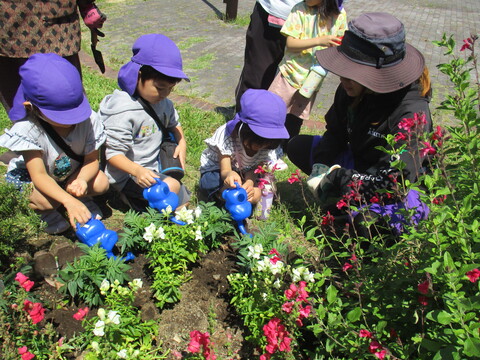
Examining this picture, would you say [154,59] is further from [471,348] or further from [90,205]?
[471,348]

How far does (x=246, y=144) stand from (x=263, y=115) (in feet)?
0.88

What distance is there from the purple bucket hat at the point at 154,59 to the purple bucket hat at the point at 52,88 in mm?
400

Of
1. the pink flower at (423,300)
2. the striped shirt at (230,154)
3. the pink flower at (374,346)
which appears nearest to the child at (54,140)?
the striped shirt at (230,154)

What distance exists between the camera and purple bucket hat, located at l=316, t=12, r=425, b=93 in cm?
228

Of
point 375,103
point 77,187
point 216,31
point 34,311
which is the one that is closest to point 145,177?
point 77,187

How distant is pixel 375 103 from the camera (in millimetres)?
2566

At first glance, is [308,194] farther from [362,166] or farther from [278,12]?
[278,12]

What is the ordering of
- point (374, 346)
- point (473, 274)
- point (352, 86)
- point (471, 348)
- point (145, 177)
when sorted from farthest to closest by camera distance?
point (145, 177), point (352, 86), point (374, 346), point (473, 274), point (471, 348)

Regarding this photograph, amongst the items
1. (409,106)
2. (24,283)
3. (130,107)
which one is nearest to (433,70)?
(409,106)

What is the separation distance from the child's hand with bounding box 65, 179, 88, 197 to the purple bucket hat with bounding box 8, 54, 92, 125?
0.45 meters

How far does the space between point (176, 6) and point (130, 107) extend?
773cm

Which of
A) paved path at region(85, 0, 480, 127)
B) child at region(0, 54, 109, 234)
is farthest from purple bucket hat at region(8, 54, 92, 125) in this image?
paved path at region(85, 0, 480, 127)

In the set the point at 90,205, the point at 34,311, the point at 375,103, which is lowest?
the point at 90,205

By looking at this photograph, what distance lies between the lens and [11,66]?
321 centimetres
